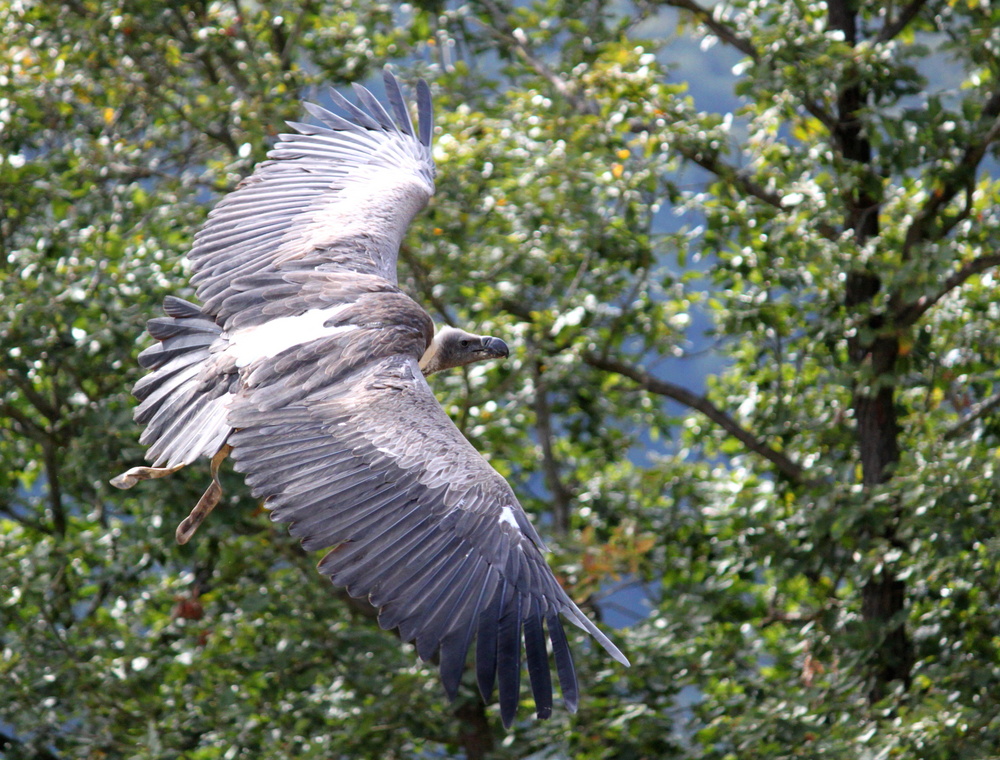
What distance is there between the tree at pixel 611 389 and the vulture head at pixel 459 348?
0.63 meters

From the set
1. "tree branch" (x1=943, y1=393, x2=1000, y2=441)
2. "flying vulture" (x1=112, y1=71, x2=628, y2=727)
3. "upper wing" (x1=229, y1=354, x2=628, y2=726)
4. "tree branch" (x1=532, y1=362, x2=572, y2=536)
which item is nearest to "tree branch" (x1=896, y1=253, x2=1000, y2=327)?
"tree branch" (x1=943, y1=393, x2=1000, y2=441)

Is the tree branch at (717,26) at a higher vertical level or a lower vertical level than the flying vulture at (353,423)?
higher

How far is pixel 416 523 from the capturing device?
3.44m

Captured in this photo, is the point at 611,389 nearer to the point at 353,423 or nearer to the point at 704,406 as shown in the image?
the point at 704,406

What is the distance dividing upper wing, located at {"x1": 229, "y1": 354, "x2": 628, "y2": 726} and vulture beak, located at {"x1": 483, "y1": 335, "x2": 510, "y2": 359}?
977 mm

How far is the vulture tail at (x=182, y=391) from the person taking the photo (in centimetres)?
399

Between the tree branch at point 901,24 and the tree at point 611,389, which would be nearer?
the tree at point 611,389

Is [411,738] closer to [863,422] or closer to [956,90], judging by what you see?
[863,422]

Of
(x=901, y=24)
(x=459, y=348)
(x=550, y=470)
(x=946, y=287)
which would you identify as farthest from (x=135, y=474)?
(x=901, y=24)

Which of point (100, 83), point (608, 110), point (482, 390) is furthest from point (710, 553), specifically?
point (100, 83)

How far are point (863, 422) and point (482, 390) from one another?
170 centimetres

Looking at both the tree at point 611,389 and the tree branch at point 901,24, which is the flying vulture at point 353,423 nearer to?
the tree at point 611,389

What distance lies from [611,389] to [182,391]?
280 centimetres

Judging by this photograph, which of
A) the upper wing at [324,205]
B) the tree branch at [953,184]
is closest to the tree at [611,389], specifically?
the tree branch at [953,184]
